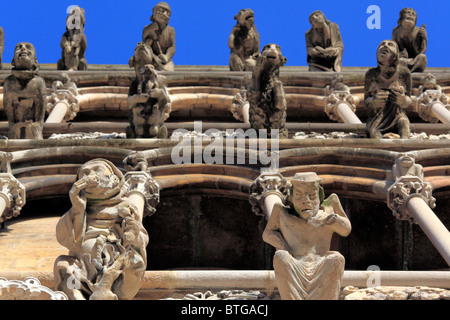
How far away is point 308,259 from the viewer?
1443cm

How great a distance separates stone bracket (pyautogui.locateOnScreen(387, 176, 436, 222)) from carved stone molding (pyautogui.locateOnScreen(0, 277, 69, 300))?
7561 mm

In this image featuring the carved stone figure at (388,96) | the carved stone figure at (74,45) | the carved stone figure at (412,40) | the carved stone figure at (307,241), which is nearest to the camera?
the carved stone figure at (307,241)

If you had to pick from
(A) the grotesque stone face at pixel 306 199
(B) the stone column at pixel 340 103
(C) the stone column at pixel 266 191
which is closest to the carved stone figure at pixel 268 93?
(C) the stone column at pixel 266 191

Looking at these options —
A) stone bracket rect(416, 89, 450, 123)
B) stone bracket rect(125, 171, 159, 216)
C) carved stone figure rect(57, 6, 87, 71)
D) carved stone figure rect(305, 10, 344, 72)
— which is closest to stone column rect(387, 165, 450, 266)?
stone bracket rect(125, 171, 159, 216)

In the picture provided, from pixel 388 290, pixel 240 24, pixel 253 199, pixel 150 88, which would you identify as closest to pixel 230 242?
pixel 253 199

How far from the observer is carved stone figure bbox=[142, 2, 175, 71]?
32.2 metres

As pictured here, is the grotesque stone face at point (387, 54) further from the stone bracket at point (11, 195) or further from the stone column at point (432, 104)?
the stone bracket at point (11, 195)

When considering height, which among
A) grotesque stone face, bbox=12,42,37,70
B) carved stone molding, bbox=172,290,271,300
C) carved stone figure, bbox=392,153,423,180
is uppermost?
grotesque stone face, bbox=12,42,37,70

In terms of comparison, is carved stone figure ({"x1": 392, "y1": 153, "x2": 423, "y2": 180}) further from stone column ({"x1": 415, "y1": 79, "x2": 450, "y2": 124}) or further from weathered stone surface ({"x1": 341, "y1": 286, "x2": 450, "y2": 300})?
stone column ({"x1": 415, "y1": 79, "x2": 450, "y2": 124})

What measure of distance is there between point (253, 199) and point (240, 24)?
12777 mm

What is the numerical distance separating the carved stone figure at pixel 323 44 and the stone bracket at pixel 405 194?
12.2 meters

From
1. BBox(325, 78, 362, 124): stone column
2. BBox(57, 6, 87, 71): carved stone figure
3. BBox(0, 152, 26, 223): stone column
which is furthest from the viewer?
BBox(57, 6, 87, 71): carved stone figure

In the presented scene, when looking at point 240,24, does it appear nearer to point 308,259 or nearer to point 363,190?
point 363,190

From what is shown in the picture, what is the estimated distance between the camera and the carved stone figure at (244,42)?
3225 cm
